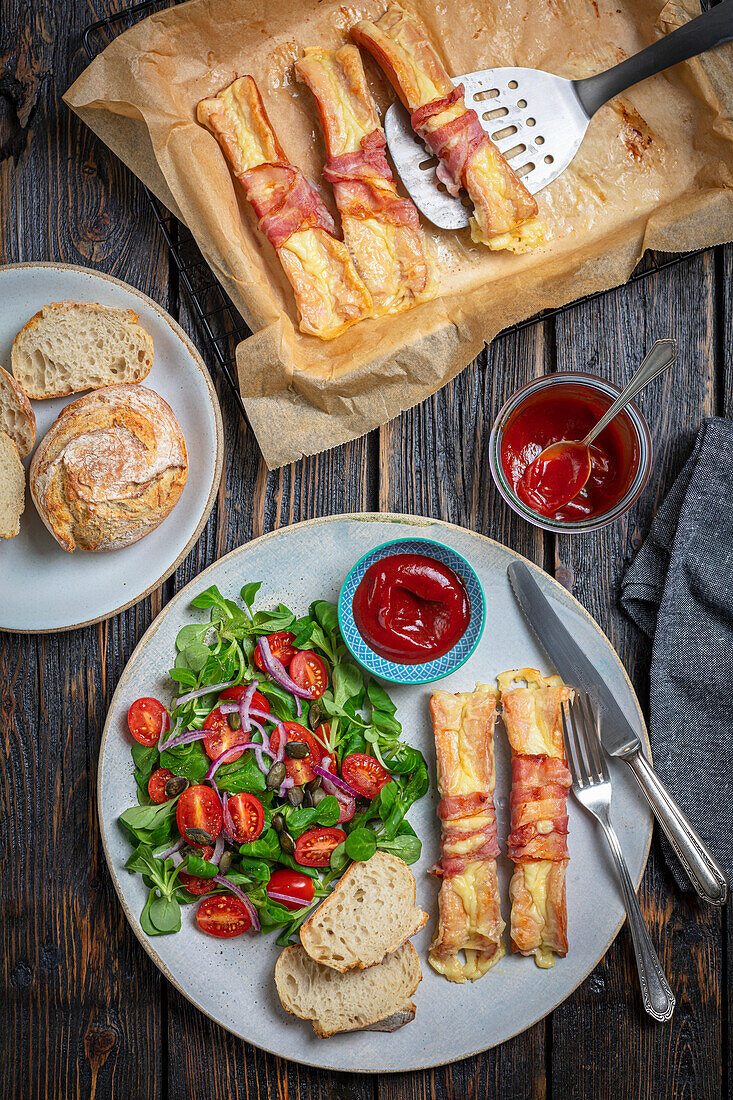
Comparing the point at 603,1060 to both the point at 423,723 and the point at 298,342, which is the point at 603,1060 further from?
the point at 298,342

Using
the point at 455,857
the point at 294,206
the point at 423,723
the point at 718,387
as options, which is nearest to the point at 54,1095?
the point at 455,857

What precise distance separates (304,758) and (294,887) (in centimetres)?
43

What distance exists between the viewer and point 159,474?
94.0 inches

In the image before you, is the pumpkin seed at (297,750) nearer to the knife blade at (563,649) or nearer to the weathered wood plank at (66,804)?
the weathered wood plank at (66,804)

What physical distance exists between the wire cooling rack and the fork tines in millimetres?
1344

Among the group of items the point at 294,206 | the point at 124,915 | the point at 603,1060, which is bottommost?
the point at 603,1060

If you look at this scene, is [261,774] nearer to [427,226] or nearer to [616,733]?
[616,733]

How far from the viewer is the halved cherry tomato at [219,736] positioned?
2490 mm

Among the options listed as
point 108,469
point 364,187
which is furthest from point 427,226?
point 108,469

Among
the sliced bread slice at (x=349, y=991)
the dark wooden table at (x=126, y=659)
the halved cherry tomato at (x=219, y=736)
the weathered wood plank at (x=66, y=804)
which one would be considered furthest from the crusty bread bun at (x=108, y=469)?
the sliced bread slice at (x=349, y=991)

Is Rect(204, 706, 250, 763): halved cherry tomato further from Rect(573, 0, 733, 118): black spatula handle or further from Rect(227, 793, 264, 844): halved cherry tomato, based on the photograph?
Rect(573, 0, 733, 118): black spatula handle

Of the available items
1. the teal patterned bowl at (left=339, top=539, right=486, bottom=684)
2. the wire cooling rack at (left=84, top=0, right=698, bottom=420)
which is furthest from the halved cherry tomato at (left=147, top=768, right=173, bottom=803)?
the wire cooling rack at (left=84, top=0, right=698, bottom=420)

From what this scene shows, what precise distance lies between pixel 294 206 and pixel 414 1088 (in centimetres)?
306

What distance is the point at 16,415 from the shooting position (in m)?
2.46
